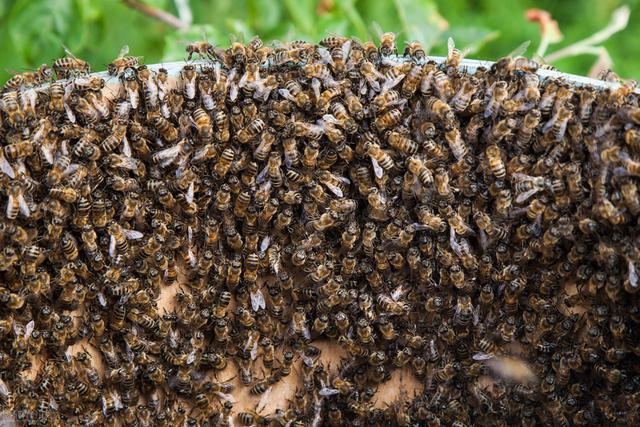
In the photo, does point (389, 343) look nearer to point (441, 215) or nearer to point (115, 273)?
point (441, 215)

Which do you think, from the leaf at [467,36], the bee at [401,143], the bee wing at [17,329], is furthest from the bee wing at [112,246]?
the leaf at [467,36]

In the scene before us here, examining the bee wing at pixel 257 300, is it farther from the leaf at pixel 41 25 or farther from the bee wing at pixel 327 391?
the leaf at pixel 41 25

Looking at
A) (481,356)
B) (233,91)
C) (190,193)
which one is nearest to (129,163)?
(190,193)

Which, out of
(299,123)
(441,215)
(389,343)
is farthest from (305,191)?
(389,343)

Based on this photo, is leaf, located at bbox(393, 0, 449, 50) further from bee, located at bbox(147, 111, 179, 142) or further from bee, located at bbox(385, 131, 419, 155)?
bee, located at bbox(147, 111, 179, 142)

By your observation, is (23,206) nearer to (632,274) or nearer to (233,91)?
(233,91)

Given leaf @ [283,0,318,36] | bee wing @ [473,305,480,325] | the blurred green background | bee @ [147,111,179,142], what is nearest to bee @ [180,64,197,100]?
bee @ [147,111,179,142]
